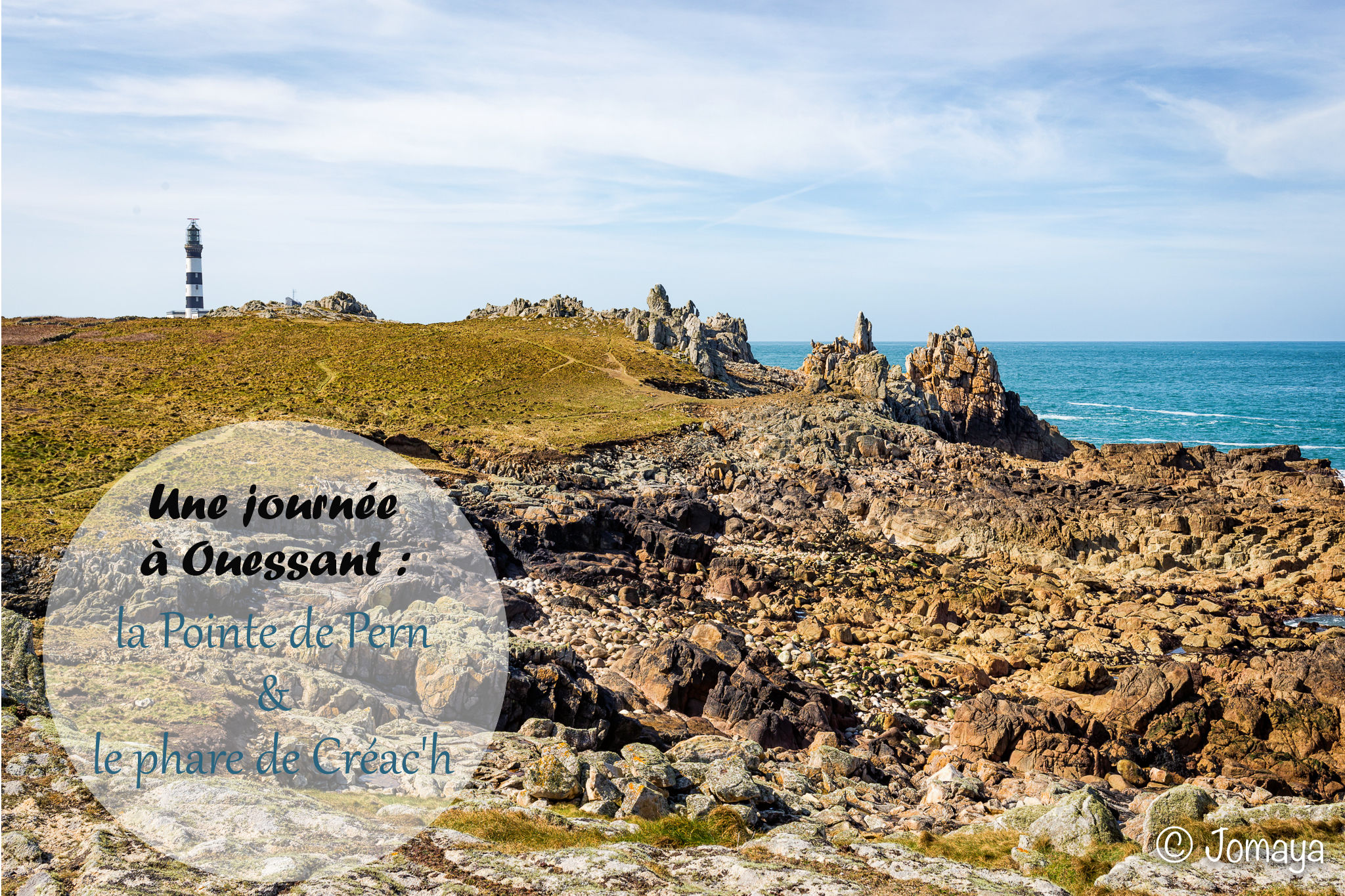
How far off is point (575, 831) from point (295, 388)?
55.8 m

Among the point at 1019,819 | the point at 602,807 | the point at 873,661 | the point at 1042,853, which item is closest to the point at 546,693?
the point at 602,807

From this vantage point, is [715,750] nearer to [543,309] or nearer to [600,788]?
[600,788]

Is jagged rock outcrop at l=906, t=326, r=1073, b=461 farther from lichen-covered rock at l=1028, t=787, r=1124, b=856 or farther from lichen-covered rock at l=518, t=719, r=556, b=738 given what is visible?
lichen-covered rock at l=518, t=719, r=556, b=738

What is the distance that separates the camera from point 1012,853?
1362 cm

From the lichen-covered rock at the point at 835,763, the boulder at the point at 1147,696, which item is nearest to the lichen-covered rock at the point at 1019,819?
the lichen-covered rock at the point at 835,763

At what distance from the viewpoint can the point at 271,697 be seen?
653 inches

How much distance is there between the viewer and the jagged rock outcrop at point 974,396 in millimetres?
69812

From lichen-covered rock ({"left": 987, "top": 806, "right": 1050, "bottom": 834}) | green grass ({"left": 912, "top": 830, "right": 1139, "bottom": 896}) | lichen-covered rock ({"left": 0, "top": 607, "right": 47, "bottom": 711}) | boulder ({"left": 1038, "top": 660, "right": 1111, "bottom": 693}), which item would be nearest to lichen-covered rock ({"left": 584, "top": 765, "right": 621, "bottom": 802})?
green grass ({"left": 912, "top": 830, "right": 1139, "bottom": 896})

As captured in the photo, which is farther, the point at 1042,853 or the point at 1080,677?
the point at 1080,677

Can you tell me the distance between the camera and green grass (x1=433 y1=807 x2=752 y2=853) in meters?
12.8

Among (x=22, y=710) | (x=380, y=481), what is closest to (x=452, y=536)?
(x=380, y=481)

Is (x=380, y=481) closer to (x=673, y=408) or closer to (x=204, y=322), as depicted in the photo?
(x=673, y=408)

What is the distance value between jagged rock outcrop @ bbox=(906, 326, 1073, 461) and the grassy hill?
22.6 m

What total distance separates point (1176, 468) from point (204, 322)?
87.6 meters
